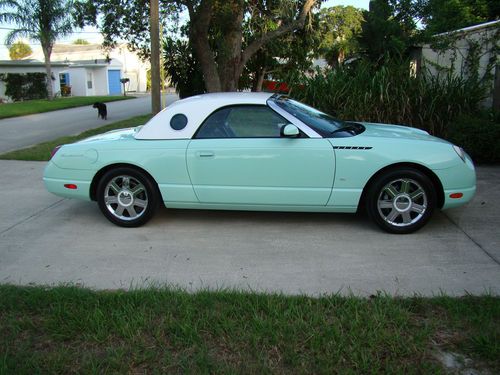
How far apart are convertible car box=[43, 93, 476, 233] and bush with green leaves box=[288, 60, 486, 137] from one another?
15.7ft

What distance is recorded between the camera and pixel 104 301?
3.58 m

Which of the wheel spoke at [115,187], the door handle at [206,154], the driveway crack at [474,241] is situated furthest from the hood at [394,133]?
the wheel spoke at [115,187]

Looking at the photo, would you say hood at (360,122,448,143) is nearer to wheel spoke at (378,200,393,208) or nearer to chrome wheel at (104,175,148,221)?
wheel spoke at (378,200,393,208)

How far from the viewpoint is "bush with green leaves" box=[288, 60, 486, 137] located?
998cm

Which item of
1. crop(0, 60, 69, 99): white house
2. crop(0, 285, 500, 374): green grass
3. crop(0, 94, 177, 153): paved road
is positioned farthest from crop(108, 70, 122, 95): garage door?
crop(0, 285, 500, 374): green grass

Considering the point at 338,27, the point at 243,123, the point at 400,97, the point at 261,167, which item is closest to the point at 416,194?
the point at 261,167

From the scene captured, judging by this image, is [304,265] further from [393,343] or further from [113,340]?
[113,340]

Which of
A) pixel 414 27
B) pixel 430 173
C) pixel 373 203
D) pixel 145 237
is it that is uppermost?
pixel 414 27

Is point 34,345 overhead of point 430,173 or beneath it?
beneath

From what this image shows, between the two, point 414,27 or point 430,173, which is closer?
point 430,173

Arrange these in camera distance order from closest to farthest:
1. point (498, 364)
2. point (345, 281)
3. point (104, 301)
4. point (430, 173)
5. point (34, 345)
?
point (498, 364) < point (34, 345) < point (104, 301) < point (345, 281) < point (430, 173)

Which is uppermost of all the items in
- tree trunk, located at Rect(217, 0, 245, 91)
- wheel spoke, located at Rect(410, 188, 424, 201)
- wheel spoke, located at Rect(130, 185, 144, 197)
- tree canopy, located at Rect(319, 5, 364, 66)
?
tree canopy, located at Rect(319, 5, 364, 66)

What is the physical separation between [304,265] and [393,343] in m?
1.41

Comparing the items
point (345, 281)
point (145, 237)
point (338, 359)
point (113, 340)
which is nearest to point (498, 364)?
point (338, 359)
